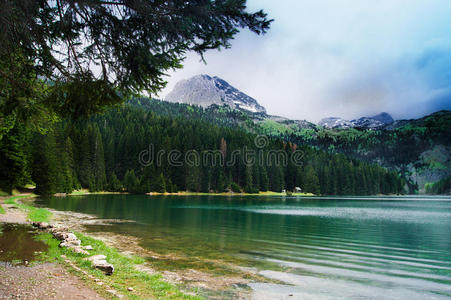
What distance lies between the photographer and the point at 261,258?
1614 centimetres

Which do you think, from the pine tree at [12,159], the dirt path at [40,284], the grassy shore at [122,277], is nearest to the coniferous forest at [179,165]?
the pine tree at [12,159]

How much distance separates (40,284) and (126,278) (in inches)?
114

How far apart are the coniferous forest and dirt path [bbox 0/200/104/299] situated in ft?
184

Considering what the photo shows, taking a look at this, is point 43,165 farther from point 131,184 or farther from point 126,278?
point 126,278

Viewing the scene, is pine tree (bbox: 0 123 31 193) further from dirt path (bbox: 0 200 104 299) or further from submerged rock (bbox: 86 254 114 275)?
dirt path (bbox: 0 200 104 299)

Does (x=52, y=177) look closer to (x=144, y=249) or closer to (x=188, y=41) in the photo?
(x=144, y=249)

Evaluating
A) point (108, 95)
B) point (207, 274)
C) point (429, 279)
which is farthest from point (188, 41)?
point (429, 279)

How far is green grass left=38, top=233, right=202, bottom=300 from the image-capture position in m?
9.23

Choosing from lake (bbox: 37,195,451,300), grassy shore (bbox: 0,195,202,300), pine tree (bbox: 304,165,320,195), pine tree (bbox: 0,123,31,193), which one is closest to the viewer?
grassy shore (bbox: 0,195,202,300)

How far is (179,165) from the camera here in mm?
126062

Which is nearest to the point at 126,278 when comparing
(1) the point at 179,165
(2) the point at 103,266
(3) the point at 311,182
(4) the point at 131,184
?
(2) the point at 103,266

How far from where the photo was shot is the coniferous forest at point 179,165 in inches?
3784

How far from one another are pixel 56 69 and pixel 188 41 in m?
4.33

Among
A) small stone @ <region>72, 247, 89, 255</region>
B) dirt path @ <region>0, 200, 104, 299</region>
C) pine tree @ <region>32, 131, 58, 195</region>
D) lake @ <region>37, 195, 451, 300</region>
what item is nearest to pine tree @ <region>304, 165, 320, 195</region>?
pine tree @ <region>32, 131, 58, 195</region>
